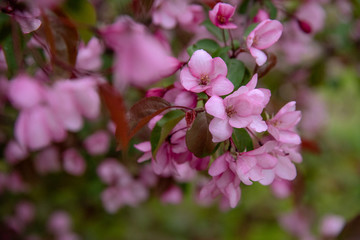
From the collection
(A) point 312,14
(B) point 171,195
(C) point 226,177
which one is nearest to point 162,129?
(C) point 226,177

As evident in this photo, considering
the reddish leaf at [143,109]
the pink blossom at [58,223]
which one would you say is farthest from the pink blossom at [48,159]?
the reddish leaf at [143,109]

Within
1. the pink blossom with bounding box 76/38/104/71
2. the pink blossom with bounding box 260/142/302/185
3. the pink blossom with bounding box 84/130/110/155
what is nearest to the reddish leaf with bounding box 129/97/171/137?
the pink blossom with bounding box 260/142/302/185

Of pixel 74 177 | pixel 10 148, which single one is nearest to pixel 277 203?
pixel 74 177

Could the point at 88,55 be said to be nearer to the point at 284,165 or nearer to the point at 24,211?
the point at 284,165

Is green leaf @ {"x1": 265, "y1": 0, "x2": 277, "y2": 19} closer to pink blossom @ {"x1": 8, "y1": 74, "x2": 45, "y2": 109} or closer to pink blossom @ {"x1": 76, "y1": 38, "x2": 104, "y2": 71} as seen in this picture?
pink blossom @ {"x1": 76, "y1": 38, "x2": 104, "y2": 71}

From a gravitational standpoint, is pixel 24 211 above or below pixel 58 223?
above

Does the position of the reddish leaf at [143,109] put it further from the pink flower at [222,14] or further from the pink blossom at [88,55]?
the pink blossom at [88,55]

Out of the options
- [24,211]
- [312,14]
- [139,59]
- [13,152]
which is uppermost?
[139,59]
